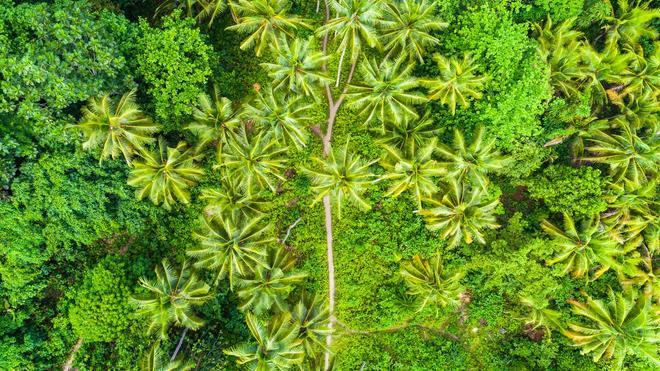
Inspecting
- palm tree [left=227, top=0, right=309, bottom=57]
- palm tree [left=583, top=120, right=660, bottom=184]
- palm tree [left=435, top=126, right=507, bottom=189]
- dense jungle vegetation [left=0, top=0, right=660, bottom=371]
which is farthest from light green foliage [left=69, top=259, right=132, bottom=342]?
palm tree [left=583, top=120, right=660, bottom=184]

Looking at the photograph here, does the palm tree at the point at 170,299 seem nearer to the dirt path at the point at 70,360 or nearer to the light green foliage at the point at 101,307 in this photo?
the light green foliage at the point at 101,307

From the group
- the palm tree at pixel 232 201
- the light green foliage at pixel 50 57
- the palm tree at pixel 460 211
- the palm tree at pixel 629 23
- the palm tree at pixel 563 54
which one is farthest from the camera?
the palm tree at pixel 629 23

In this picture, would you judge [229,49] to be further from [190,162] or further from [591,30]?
[591,30]

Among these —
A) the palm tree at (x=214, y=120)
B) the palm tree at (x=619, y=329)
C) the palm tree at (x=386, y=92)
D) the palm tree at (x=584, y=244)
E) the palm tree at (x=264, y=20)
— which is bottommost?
the palm tree at (x=619, y=329)

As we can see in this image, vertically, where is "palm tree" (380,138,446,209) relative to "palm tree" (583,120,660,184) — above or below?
above

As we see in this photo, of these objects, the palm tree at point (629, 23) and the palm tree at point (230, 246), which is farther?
the palm tree at point (629, 23)

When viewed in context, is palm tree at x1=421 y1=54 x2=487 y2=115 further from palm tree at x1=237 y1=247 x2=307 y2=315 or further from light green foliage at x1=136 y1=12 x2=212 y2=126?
palm tree at x1=237 y1=247 x2=307 y2=315

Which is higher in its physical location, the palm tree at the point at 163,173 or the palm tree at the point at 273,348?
the palm tree at the point at 163,173

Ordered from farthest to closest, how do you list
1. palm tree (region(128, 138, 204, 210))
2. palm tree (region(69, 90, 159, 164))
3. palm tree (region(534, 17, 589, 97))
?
palm tree (region(534, 17, 589, 97)) → palm tree (region(128, 138, 204, 210)) → palm tree (region(69, 90, 159, 164))

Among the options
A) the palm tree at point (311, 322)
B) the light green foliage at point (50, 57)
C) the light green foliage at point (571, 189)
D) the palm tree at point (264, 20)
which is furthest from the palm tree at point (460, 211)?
the light green foliage at point (50, 57)
